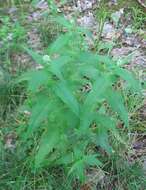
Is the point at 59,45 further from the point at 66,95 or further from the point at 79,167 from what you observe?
the point at 79,167

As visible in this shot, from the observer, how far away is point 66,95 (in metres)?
2.34

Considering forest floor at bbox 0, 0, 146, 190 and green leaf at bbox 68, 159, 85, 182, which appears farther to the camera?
forest floor at bbox 0, 0, 146, 190

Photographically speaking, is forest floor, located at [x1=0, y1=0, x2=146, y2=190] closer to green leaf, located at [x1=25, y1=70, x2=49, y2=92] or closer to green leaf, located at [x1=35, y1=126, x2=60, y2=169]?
green leaf, located at [x1=35, y1=126, x2=60, y2=169]

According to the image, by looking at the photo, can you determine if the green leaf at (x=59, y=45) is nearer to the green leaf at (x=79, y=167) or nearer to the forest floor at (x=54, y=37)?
the forest floor at (x=54, y=37)

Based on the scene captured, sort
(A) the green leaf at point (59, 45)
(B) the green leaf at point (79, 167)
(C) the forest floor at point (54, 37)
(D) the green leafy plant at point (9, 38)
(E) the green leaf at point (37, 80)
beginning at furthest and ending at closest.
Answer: (D) the green leafy plant at point (9, 38), (C) the forest floor at point (54, 37), (B) the green leaf at point (79, 167), (A) the green leaf at point (59, 45), (E) the green leaf at point (37, 80)

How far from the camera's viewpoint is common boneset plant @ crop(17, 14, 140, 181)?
237 centimetres

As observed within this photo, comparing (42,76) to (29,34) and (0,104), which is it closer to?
(0,104)

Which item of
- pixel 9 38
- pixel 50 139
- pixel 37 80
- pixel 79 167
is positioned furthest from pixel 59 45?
pixel 9 38

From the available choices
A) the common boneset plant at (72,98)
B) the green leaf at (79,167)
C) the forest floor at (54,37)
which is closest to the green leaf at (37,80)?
the common boneset plant at (72,98)

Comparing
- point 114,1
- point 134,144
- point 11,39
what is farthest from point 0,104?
point 114,1

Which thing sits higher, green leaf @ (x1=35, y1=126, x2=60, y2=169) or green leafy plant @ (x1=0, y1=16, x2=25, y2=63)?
green leafy plant @ (x1=0, y1=16, x2=25, y2=63)

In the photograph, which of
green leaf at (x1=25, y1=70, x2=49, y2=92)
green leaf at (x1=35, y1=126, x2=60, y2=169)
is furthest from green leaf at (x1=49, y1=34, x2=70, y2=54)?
green leaf at (x1=35, y1=126, x2=60, y2=169)

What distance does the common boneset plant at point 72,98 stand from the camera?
2367 millimetres

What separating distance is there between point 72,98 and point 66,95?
0.03 m
